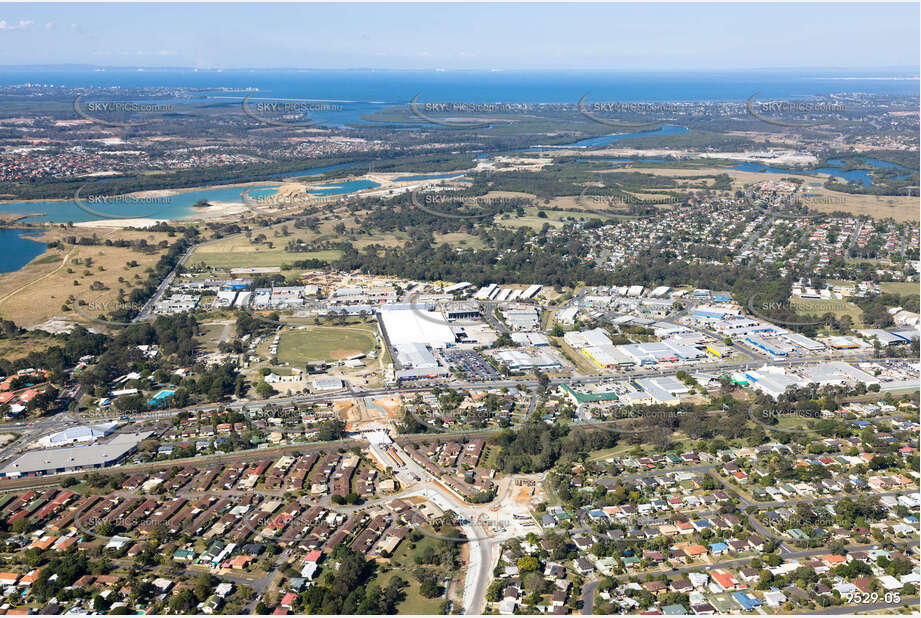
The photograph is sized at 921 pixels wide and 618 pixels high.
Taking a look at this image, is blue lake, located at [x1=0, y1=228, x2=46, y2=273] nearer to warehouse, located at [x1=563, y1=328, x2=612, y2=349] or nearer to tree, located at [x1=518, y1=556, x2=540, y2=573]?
warehouse, located at [x1=563, y1=328, x2=612, y2=349]

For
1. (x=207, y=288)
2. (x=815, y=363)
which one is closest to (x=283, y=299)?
(x=207, y=288)

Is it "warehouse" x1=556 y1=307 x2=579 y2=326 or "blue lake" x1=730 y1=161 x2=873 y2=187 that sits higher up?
"blue lake" x1=730 y1=161 x2=873 y2=187

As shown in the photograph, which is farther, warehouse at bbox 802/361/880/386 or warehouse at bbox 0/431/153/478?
warehouse at bbox 802/361/880/386

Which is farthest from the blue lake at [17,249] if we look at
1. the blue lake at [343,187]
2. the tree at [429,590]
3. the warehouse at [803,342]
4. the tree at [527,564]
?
the warehouse at [803,342]

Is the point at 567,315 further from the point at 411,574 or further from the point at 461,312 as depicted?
the point at 411,574

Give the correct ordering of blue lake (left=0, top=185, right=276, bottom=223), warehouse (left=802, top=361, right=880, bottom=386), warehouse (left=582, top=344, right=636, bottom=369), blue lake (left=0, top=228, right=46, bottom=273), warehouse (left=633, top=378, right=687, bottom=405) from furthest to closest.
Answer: blue lake (left=0, top=185, right=276, bottom=223) → blue lake (left=0, top=228, right=46, bottom=273) → warehouse (left=582, top=344, right=636, bottom=369) → warehouse (left=802, top=361, right=880, bottom=386) → warehouse (left=633, top=378, right=687, bottom=405)

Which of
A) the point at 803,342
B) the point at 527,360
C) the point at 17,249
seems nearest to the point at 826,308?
the point at 803,342

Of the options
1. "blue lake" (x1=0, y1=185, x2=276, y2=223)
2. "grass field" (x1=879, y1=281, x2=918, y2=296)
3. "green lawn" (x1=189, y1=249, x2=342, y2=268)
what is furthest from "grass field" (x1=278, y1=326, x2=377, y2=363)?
"blue lake" (x1=0, y1=185, x2=276, y2=223)
